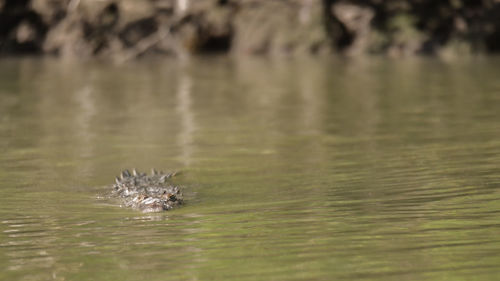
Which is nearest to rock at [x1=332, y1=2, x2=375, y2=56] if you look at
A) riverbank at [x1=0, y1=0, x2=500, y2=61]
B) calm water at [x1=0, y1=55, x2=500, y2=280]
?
riverbank at [x1=0, y1=0, x2=500, y2=61]

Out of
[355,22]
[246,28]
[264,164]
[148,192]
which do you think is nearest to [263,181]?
[264,164]

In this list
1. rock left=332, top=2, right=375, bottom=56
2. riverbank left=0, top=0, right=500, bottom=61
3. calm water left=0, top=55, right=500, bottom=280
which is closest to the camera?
calm water left=0, top=55, right=500, bottom=280

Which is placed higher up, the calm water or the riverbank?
the riverbank

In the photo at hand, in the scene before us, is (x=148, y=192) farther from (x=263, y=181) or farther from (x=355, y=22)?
(x=355, y=22)

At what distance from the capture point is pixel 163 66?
26.1 metres

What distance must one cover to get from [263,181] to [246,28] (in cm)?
2262

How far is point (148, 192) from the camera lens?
764 cm

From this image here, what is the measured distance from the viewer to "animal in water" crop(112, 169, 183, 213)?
7336mm

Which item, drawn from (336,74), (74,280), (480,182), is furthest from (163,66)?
(74,280)

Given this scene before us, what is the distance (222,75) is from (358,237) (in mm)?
16293

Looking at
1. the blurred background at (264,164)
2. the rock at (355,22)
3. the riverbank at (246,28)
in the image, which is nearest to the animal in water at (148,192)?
the blurred background at (264,164)

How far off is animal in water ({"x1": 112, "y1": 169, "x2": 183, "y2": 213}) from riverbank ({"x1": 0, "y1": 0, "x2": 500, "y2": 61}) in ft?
66.5

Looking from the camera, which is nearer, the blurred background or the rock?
the blurred background

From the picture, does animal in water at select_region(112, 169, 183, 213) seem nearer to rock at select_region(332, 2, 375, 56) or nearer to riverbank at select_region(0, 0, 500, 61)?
riverbank at select_region(0, 0, 500, 61)
